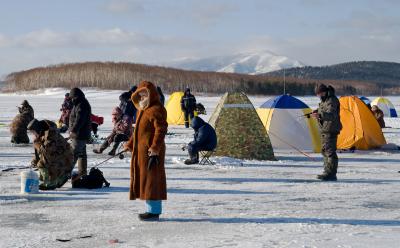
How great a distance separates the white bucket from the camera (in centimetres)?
1023

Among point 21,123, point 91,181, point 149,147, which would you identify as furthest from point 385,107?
point 149,147

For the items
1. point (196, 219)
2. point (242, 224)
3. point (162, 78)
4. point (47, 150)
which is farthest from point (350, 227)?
point (162, 78)

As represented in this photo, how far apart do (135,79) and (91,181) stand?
106 m

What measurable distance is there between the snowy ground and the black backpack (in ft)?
0.62

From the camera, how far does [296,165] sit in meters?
15.0

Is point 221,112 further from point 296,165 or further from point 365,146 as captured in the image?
point 365,146

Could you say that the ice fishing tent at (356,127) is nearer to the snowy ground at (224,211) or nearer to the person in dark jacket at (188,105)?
the snowy ground at (224,211)

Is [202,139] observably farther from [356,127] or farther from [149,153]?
[149,153]

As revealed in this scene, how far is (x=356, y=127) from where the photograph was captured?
746 inches

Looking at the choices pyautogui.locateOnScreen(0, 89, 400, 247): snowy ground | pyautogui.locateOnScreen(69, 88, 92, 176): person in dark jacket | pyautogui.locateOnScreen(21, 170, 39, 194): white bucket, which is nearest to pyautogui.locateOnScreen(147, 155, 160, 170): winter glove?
pyautogui.locateOnScreen(0, 89, 400, 247): snowy ground

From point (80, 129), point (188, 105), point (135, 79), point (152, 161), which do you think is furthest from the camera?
point (135, 79)

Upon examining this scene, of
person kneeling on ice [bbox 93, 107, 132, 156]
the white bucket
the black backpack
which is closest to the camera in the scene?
the white bucket

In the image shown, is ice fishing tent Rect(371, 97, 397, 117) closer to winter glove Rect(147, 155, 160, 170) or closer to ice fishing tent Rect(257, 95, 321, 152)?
ice fishing tent Rect(257, 95, 321, 152)

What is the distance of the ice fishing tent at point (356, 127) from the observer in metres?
19.0
